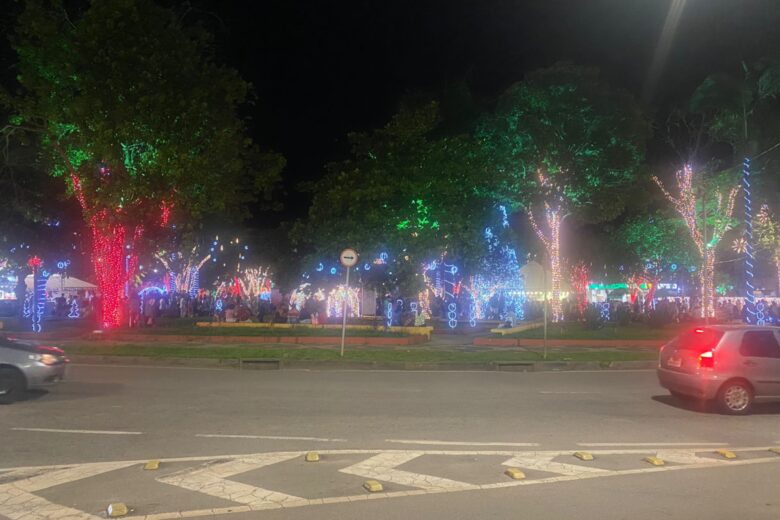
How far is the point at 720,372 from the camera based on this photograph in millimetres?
10398

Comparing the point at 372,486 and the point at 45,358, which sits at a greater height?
the point at 45,358

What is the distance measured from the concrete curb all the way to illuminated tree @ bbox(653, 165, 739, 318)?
61.9 ft

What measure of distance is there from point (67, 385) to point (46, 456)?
5928 mm

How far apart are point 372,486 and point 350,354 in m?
12.3

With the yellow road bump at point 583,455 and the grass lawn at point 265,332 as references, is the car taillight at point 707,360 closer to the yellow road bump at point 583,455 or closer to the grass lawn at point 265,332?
the yellow road bump at point 583,455

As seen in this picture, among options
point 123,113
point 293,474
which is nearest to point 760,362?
point 293,474

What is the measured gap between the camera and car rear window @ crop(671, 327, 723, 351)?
10.7 meters

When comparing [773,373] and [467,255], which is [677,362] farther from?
[467,255]

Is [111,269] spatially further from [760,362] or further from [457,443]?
[760,362]

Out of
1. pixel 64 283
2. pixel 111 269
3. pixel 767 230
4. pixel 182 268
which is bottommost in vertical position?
pixel 64 283

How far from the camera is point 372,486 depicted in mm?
6062

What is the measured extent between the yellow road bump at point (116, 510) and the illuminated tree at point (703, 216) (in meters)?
33.1

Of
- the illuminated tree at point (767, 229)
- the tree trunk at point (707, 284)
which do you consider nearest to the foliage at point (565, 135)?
the tree trunk at point (707, 284)

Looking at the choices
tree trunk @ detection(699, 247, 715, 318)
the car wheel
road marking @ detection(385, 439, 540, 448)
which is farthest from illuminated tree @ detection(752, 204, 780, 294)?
road marking @ detection(385, 439, 540, 448)
